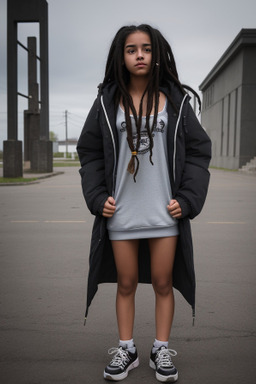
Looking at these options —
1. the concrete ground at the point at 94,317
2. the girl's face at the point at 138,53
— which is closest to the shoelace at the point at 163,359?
the concrete ground at the point at 94,317

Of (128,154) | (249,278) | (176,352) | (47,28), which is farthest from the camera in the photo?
(47,28)

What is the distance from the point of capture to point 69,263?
17.6 ft

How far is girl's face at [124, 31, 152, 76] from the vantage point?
258 centimetres

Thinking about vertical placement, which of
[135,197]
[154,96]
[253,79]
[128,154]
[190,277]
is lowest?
[190,277]

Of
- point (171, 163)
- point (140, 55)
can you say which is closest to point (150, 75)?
point (140, 55)

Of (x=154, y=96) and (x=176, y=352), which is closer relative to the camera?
(x=154, y=96)

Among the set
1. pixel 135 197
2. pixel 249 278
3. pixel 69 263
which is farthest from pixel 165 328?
pixel 69 263

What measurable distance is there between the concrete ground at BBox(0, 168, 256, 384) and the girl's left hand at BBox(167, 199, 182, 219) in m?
0.96

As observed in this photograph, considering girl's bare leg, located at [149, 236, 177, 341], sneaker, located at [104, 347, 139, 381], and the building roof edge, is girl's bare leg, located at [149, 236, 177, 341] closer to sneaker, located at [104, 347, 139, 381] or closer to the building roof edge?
sneaker, located at [104, 347, 139, 381]

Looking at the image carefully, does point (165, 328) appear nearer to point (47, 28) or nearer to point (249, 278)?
point (249, 278)

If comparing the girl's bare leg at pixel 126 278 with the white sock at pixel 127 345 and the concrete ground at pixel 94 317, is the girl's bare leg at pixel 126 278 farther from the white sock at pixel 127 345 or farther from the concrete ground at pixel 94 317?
the concrete ground at pixel 94 317

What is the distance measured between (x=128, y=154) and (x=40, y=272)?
110 inches

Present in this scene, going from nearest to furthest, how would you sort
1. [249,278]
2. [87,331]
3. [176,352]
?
[176,352]
[87,331]
[249,278]

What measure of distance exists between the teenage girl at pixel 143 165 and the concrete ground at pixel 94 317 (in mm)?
313
